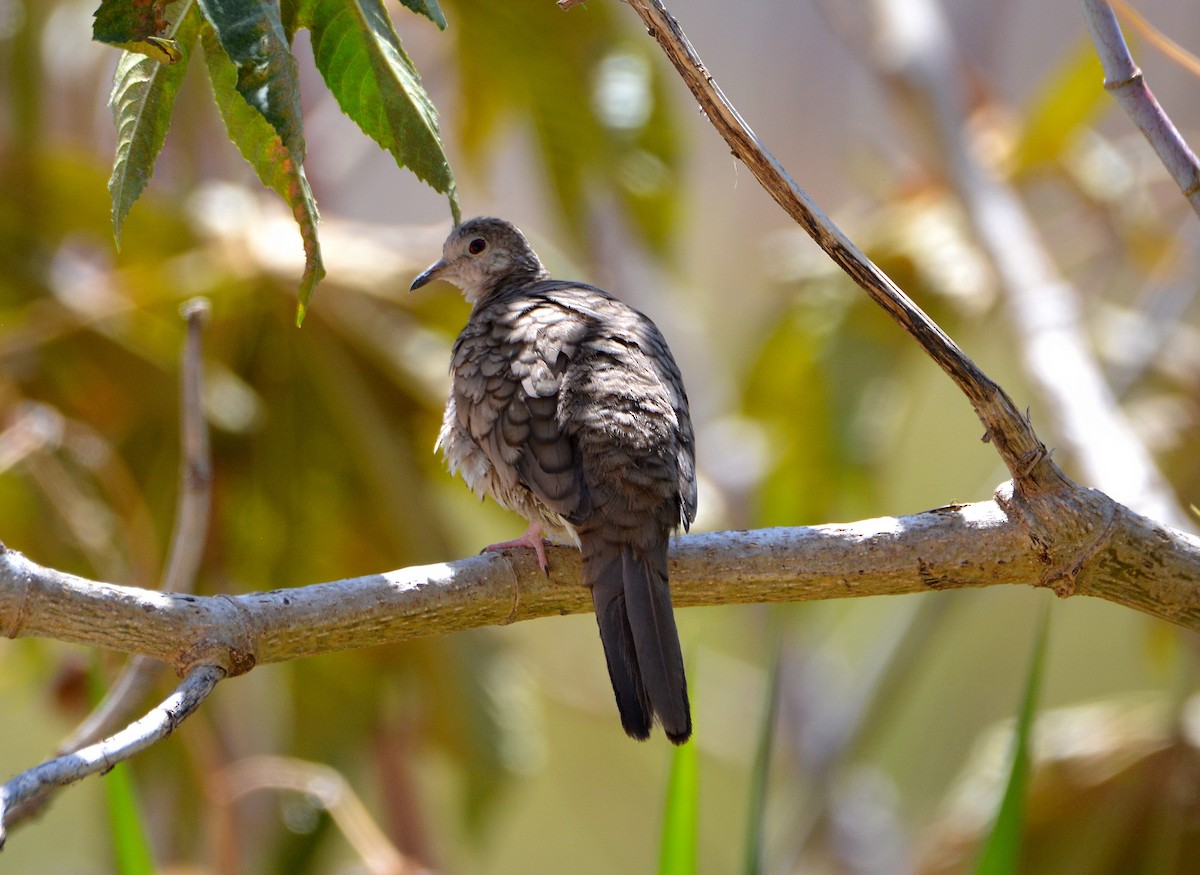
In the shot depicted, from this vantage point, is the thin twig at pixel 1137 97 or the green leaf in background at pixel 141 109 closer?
the green leaf in background at pixel 141 109

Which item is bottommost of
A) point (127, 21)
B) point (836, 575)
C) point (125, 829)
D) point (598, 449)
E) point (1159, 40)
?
point (125, 829)

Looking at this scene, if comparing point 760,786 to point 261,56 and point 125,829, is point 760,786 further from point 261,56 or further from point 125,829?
point 261,56

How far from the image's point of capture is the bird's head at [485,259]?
10.8ft

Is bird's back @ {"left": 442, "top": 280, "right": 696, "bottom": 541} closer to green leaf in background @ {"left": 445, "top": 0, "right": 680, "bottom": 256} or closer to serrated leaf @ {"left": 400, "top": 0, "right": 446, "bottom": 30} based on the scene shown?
green leaf in background @ {"left": 445, "top": 0, "right": 680, "bottom": 256}

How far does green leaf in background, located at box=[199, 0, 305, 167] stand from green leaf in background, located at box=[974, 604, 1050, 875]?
4.80ft

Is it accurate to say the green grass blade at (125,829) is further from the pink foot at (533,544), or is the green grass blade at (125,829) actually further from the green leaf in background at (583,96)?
the green leaf in background at (583,96)

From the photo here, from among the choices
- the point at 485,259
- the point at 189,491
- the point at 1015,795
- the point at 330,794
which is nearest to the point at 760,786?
the point at 1015,795

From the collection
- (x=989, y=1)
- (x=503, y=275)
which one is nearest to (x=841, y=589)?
(x=503, y=275)

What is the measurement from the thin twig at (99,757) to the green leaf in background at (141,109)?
0.55 m

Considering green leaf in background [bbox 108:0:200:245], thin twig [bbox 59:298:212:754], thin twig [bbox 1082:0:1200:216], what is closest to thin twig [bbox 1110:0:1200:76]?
thin twig [bbox 1082:0:1200:216]

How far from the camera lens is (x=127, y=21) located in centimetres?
123

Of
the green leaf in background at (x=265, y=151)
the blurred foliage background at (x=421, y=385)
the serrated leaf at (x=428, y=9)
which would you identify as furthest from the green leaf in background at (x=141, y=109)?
the blurred foliage background at (x=421, y=385)

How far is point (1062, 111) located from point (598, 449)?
7.39 ft

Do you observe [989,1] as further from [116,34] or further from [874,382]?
[116,34]
